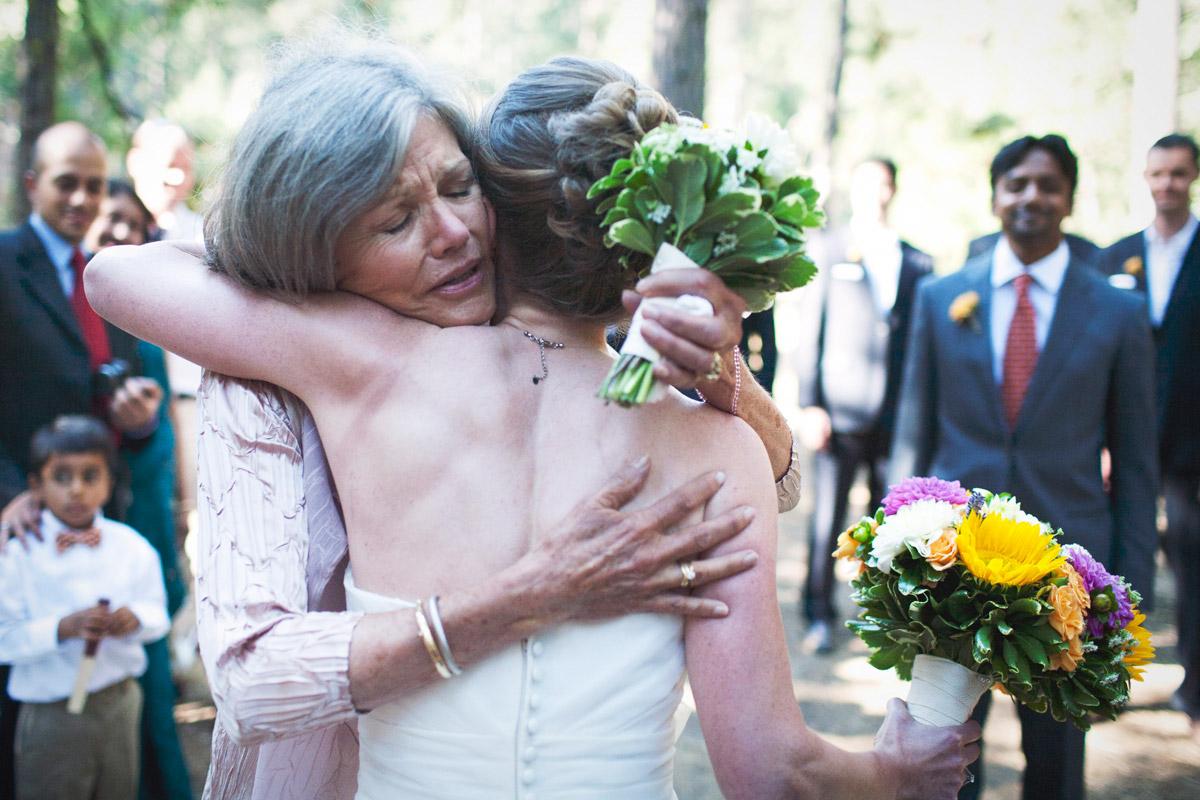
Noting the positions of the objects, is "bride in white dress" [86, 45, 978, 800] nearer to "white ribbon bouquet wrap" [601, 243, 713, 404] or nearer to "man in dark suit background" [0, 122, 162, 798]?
"white ribbon bouquet wrap" [601, 243, 713, 404]

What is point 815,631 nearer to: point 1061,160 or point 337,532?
point 1061,160

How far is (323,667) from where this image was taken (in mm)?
1866

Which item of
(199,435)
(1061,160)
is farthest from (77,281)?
(1061,160)

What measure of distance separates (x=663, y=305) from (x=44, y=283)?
12.1ft

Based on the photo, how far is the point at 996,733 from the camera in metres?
5.39

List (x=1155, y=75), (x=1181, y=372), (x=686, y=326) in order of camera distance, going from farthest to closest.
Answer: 1. (x=1155, y=75)
2. (x=1181, y=372)
3. (x=686, y=326)

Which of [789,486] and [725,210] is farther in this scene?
[789,486]

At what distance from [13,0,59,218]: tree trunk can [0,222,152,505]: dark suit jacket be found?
92.4 inches

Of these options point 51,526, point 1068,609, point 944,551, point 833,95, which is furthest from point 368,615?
point 833,95

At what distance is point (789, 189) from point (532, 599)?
0.86 metres

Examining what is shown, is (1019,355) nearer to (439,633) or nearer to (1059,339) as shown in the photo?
(1059,339)

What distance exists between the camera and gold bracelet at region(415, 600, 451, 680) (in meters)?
1.85

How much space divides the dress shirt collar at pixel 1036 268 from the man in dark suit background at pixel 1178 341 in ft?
6.68

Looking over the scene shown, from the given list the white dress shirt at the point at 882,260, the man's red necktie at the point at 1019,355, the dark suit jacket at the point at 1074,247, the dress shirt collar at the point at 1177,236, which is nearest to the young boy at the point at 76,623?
the man's red necktie at the point at 1019,355
